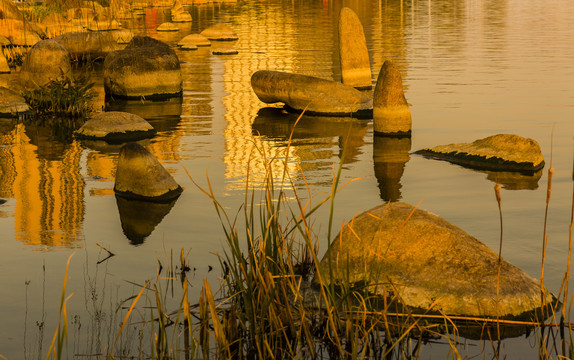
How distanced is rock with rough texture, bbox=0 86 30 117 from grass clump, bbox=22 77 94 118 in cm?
24

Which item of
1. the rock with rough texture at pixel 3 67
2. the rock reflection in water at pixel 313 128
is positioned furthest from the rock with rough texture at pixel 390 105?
the rock with rough texture at pixel 3 67

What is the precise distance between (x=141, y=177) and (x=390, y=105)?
594cm

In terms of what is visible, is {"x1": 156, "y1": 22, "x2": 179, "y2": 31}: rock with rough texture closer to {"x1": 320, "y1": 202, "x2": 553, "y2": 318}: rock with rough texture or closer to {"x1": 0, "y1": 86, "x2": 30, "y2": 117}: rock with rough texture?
{"x1": 0, "y1": 86, "x2": 30, "y2": 117}: rock with rough texture

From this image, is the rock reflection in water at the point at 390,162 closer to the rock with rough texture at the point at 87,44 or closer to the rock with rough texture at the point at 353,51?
the rock with rough texture at the point at 353,51

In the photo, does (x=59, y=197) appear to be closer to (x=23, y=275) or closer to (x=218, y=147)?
(x=23, y=275)

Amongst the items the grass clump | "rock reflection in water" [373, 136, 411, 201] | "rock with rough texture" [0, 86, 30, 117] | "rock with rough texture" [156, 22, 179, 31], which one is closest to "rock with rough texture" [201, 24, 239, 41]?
"rock with rough texture" [156, 22, 179, 31]

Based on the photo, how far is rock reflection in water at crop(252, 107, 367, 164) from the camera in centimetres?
1736

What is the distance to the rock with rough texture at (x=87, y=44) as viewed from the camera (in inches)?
1169

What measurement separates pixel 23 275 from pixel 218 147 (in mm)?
7818

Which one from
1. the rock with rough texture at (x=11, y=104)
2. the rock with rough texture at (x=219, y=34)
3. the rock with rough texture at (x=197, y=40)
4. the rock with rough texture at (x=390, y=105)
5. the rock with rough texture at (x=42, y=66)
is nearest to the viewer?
the rock with rough texture at (x=390, y=105)

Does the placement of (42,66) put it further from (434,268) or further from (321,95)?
(434,268)

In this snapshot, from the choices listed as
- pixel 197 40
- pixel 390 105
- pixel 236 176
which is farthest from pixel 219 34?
pixel 236 176

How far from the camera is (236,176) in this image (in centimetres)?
1410

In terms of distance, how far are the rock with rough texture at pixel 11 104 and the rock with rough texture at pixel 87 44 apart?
9348 millimetres
